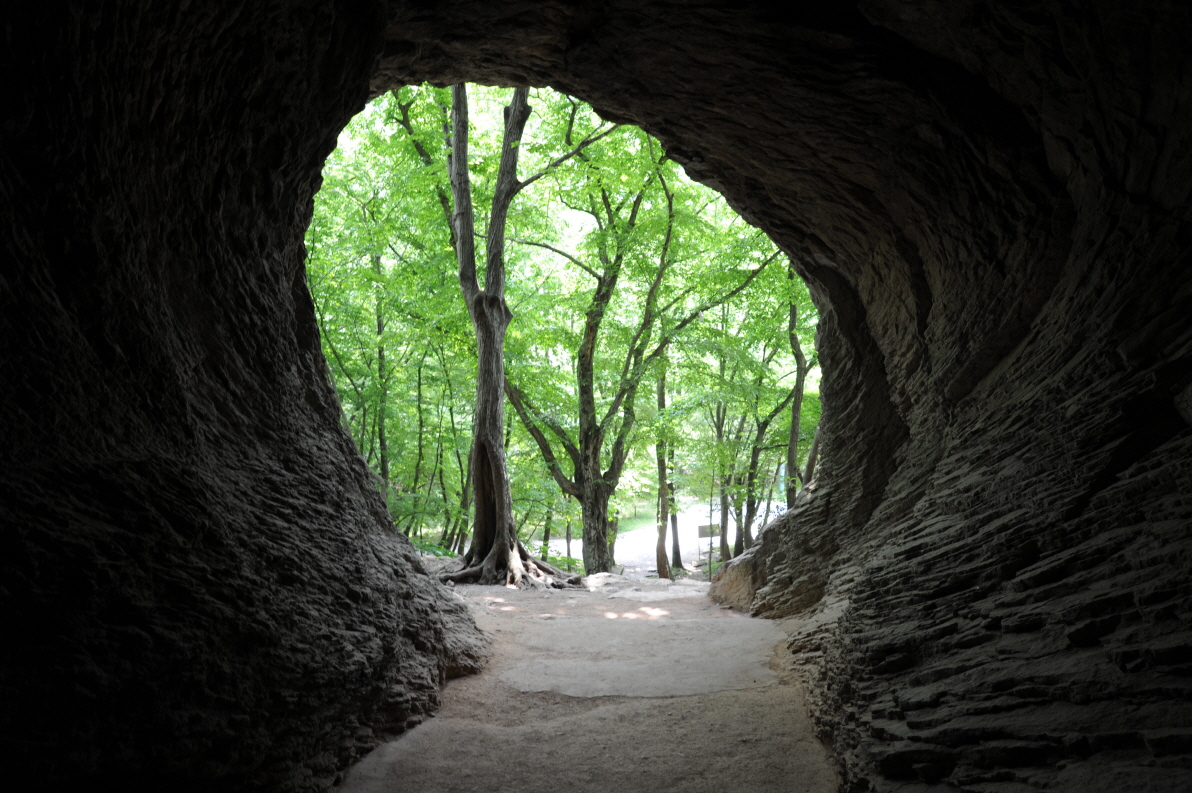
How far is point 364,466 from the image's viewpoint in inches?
249

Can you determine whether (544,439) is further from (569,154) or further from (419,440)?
(569,154)

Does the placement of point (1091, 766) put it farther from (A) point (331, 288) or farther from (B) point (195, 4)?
(A) point (331, 288)

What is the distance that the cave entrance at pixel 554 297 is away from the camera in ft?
51.8

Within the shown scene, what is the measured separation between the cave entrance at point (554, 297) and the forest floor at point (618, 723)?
319 inches

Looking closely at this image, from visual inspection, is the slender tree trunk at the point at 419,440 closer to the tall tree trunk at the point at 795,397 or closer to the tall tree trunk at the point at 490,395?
the tall tree trunk at the point at 490,395

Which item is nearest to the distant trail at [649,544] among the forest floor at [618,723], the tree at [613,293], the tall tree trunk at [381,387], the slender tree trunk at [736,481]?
the slender tree trunk at [736,481]

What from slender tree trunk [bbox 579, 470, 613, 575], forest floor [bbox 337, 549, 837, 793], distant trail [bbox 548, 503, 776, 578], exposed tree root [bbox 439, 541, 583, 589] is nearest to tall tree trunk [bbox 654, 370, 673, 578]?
slender tree trunk [bbox 579, 470, 613, 575]

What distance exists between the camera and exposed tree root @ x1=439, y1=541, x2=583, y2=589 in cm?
1253

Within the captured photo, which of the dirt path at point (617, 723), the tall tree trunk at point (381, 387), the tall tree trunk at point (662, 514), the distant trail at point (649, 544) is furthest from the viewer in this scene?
the distant trail at point (649, 544)

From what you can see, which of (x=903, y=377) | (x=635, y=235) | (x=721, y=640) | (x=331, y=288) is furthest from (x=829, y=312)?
(x=331, y=288)

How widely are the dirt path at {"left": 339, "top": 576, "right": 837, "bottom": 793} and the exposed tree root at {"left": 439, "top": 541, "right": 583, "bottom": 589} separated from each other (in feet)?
14.4

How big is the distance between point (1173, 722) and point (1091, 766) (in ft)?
1.00

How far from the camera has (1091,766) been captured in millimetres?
2346

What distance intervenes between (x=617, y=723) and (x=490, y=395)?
879 cm
